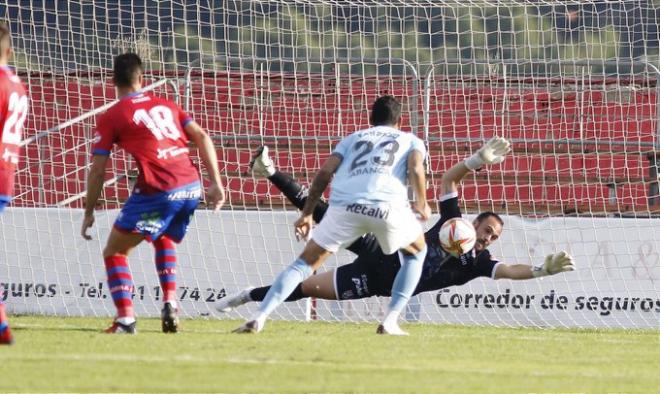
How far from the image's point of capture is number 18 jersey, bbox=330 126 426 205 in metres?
9.29

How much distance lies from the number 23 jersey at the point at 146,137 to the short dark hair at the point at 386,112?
1459mm

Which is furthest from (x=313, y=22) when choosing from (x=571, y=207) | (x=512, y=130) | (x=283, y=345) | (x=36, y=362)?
(x=36, y=362)

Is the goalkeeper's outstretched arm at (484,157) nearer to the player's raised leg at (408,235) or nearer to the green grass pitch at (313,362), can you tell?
the player's raised leg at (408,235)

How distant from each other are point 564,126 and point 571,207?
2559 mm

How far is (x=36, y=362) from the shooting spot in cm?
691

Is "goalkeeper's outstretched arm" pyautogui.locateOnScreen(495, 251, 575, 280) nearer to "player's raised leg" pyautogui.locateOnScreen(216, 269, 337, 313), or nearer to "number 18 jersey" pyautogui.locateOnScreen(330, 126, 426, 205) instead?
"player's raised leg" pyautogui.locateOnScreen(216, 269, 337, 313)

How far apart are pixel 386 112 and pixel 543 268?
6.70ft

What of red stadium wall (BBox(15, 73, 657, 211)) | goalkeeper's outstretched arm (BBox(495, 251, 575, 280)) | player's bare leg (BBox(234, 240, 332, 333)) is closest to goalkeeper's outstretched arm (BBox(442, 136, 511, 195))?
Result: goalkeeper's outstretched arm (BBox(495, 251, 575, 280))

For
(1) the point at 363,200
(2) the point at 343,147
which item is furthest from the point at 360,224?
(2) the point at 343,147

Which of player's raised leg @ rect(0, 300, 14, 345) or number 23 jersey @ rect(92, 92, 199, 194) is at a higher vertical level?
number 23 jersey @ rect(92, 92, 199, 194)

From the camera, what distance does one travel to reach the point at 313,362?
7293 mm

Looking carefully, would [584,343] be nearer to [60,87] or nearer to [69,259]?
[69,259]

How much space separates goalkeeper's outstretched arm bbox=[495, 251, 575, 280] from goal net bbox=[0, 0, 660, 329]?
→ 7.83 feet

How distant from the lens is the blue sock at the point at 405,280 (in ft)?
32.1
